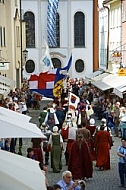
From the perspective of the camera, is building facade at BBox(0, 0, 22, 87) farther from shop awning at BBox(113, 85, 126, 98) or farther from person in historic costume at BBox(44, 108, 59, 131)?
person in historic costume at BBox(44, 108, 59, 131)

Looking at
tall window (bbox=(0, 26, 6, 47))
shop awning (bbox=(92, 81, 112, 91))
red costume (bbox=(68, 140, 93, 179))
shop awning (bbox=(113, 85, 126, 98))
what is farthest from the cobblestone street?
tall window (bbox=(0, 26, 6, 47))

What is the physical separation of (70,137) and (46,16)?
123ft

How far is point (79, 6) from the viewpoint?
52531 millimetres

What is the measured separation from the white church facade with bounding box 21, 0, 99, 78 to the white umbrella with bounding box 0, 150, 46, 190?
45.2 m

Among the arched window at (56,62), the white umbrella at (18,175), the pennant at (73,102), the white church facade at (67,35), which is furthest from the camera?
the arched window at (56,62)

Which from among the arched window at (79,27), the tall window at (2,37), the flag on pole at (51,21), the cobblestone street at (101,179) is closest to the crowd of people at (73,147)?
the cobblestone street at (101,179)

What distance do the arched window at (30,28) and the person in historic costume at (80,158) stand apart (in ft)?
131

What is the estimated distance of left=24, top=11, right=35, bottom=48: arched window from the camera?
5262cm

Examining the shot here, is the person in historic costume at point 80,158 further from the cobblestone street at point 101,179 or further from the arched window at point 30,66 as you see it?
the arched window at point 30,66

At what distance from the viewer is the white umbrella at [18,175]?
6.38m

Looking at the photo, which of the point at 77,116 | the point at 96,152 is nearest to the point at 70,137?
the point at 96,152

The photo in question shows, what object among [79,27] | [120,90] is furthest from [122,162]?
[79,27]

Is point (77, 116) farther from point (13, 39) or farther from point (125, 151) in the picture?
point (13, 39)

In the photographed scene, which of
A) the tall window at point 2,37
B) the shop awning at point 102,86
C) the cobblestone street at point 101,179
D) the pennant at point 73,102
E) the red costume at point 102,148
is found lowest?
the cobblestone street at point 101,179
